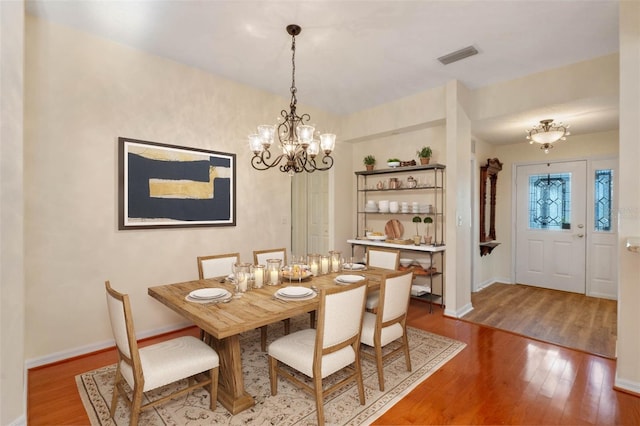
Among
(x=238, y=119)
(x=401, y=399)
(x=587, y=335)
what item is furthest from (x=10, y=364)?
(x=587, y=335)

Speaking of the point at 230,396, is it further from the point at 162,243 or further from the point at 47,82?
the point at 47,82

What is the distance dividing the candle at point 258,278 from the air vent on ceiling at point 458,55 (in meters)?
2.82

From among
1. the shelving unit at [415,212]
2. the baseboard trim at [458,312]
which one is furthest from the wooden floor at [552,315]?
the shelving unit at [415,212]

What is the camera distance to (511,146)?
575cm

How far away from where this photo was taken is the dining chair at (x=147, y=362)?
1.75m

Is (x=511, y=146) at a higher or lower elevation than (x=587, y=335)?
higher

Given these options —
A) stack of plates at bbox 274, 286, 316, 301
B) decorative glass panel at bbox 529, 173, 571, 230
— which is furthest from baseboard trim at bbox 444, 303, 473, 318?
decorative glass panel at bbox 529, 173, 571, 230

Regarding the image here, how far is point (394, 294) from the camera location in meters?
2.39

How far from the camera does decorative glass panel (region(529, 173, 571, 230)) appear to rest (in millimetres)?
5244

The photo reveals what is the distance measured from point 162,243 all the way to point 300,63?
2.42 meters

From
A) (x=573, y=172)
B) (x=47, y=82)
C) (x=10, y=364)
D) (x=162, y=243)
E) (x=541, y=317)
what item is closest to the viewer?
(x=10, y=364)

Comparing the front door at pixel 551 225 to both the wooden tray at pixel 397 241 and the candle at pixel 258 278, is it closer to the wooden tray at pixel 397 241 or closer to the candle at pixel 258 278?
the wooden tray at pixel 397 241

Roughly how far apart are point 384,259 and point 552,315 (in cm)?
244

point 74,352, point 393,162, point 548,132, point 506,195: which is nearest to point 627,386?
point 548,132
